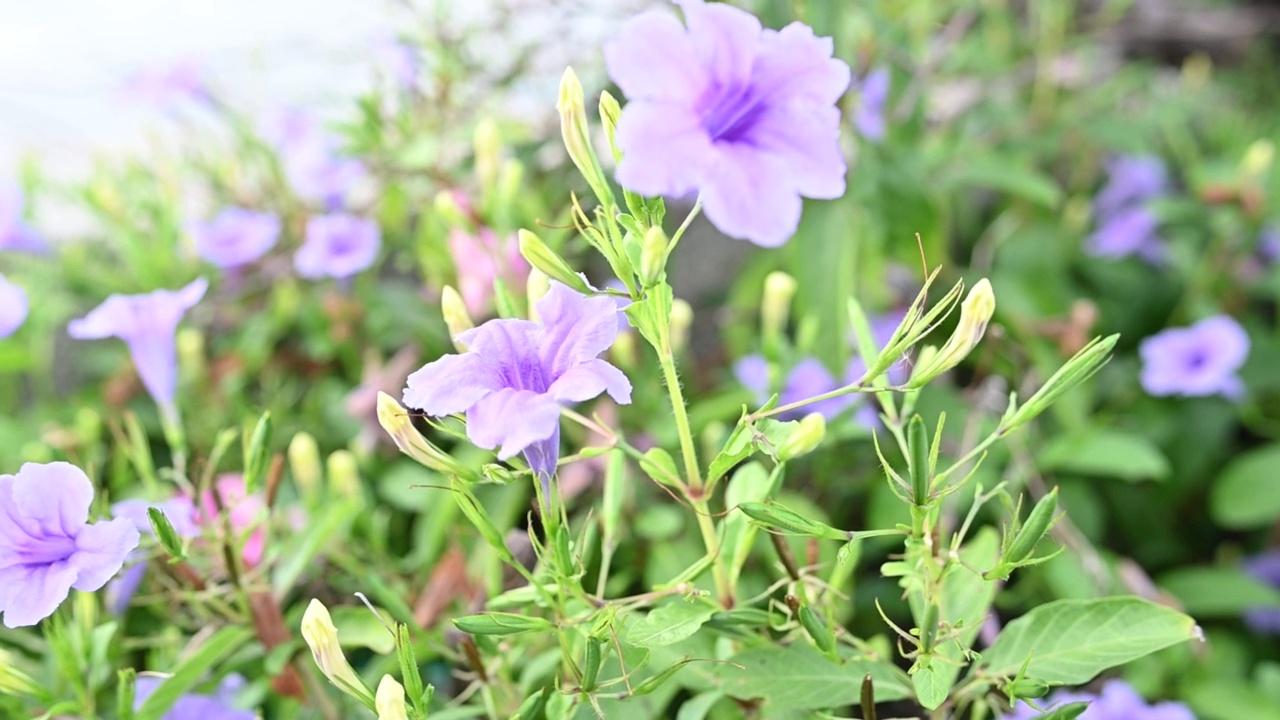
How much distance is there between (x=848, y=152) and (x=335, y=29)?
860 millimetres

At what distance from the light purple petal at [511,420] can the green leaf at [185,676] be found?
358mm

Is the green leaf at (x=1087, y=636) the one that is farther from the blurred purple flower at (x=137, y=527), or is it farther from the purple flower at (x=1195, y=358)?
the purple flower at (x=1195, y=358)

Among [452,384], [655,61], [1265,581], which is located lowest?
[1265,581]

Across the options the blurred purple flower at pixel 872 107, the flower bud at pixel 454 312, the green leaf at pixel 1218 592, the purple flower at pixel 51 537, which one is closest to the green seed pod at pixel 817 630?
the flower bud at pixel 454 312

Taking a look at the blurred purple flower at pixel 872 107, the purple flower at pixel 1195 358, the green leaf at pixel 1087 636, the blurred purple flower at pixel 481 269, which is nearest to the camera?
the green leaf at pixel 1087 636

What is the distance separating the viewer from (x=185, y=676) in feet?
2.24

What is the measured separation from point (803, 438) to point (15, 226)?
3.60 ft

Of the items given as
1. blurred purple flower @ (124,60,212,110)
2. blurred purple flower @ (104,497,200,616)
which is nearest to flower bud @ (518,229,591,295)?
blurred purple flower @ (104,497,200,616)

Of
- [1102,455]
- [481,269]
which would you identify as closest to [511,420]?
[481,269]

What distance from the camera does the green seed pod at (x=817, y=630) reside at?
524 millimetres

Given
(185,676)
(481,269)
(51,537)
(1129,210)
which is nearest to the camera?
(51,537)

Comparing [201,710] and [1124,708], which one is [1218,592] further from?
[201,710]

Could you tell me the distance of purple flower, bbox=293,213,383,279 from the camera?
125 centimetres

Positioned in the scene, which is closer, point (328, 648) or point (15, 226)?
point (328, 648)
